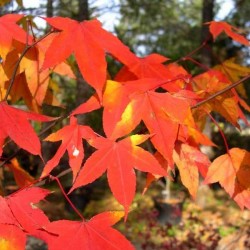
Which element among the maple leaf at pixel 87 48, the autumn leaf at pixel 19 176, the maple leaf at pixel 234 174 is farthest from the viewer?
the autumn leaf at pixel 19 176

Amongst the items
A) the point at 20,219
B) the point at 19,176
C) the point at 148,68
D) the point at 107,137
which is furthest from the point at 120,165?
the point at 19,176

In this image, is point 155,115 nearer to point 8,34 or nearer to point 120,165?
point 120,165

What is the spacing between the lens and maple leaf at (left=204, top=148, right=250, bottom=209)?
0.81 metres

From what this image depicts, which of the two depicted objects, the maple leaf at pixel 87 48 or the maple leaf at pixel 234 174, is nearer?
the maple leaf at pixel 87 48

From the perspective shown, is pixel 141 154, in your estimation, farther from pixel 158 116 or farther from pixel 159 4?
pixel 159 4

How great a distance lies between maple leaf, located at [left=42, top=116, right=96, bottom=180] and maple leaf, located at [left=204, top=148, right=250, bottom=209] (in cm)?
26

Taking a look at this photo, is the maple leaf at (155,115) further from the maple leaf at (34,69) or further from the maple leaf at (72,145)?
the maple leaf at (34,69)

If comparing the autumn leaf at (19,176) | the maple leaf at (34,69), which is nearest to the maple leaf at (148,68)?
the maple leaf at (34,69)

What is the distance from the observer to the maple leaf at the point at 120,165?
0.64 metres

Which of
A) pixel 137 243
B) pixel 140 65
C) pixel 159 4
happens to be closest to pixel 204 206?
pixel 137 243

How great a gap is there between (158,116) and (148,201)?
567 centimetres

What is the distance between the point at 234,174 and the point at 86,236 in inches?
13.8

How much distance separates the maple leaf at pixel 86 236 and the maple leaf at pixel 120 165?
56mm

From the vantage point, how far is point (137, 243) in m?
4.81
